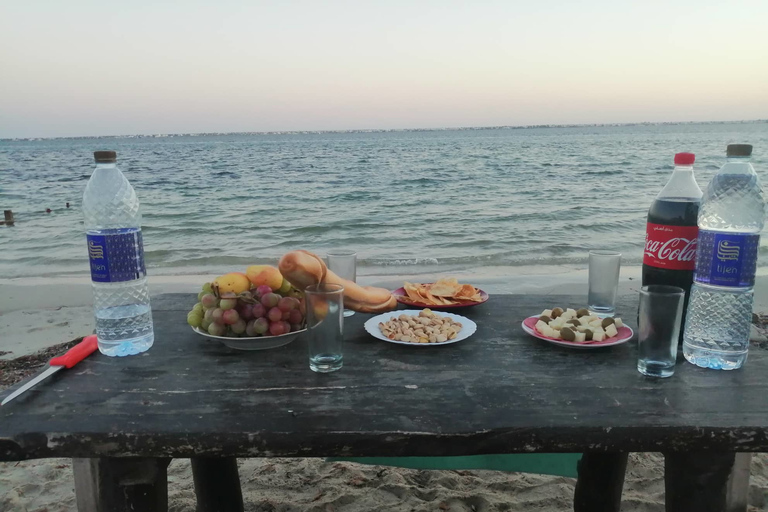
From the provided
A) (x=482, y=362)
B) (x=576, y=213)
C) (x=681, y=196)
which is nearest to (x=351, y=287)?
(x=482, y=362)

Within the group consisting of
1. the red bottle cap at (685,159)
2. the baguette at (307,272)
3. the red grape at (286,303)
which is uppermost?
the red bottle cap at (685,159)

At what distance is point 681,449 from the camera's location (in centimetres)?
121

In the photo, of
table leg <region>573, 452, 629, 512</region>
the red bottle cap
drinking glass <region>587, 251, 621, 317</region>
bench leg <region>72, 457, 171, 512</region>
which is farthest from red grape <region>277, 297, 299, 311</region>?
table leg <region>573, 452, 629, 512</region>

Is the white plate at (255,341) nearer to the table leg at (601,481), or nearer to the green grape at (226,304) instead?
the green grape at (226,304)

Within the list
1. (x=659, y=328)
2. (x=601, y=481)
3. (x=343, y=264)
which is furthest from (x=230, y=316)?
(x=601, y=481)

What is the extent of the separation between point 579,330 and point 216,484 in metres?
1.58

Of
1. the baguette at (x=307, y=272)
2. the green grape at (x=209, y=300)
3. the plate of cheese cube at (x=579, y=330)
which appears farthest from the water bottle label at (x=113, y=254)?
the plate of cheese cube at (x=579, y=330)

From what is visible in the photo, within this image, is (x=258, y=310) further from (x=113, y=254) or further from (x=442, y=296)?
(x=442, y=296)

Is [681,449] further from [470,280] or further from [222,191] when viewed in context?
[222,191]

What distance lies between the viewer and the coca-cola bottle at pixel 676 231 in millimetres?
1578

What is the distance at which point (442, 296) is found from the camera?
2.21 metres

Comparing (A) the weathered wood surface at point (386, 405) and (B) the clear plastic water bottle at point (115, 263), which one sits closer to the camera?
(A) the weathered wood surface at point (386, 405)

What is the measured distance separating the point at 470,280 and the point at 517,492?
15.3 ft

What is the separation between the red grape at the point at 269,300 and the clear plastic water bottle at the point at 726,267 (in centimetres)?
126
